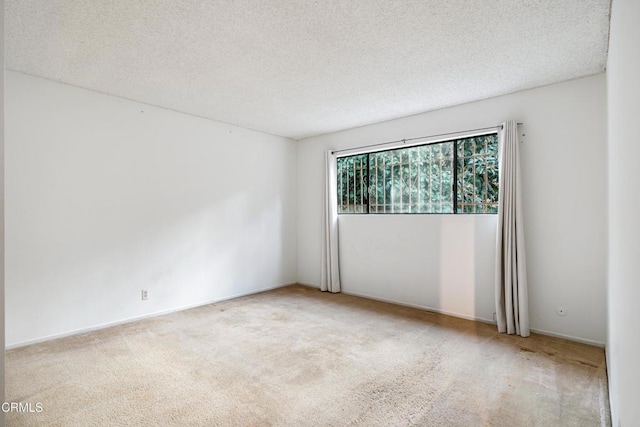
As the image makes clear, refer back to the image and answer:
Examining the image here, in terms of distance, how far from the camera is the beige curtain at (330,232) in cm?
534

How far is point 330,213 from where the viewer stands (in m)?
5.36

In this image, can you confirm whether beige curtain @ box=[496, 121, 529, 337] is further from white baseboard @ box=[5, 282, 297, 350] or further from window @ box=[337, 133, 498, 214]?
white baseboard @ box=[5, 282, 297, 350]

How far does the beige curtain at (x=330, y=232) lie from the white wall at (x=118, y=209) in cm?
99

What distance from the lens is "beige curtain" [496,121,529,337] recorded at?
11.3 ft

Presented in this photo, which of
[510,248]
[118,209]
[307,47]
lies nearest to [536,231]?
[510,248]

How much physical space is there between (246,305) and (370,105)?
3100 millimetres

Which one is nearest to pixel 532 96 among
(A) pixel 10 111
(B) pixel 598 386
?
(B) pixel 598 386

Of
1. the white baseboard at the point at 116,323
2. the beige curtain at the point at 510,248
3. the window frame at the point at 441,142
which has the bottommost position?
the white baseboard at the point at 116,323

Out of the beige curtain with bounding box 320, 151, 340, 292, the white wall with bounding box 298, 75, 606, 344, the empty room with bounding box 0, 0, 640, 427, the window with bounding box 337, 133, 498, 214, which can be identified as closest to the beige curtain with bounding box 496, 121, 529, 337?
the empty room with bounding box 0, 0, 640, 427

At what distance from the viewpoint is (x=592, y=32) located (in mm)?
2449

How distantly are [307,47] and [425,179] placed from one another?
100 inches

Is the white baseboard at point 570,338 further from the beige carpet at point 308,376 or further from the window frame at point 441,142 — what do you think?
the window frame at point 441,142

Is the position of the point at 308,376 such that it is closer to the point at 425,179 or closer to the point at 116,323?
the point at 116,323

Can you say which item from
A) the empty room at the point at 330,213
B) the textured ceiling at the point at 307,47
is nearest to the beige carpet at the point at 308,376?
the empty room at the point at 330,213
